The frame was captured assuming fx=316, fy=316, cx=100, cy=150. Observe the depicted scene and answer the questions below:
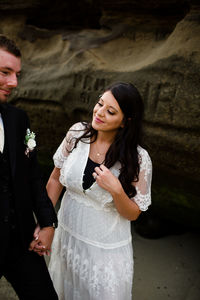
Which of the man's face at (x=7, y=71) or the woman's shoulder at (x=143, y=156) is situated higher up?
the man's face at (x=7, y=71)

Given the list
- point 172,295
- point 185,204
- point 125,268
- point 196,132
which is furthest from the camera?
point 185,204

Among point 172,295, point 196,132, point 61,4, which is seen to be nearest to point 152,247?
point 172,295

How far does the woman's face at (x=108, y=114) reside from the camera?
1.97 m

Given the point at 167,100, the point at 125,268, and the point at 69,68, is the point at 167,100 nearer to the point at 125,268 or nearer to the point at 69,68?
the point at 69,68

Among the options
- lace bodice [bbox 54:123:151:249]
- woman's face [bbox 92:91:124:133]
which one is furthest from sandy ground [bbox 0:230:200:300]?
woman's face [bbox 92:91:124:133]

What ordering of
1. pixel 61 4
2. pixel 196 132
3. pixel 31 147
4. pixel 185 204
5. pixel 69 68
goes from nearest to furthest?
pixel 31 147 → pixel 196 132 → pixel 185 204 → pixel 69 68 → pixel 61 4

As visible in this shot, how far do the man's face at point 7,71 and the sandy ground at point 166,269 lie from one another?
1.96 metres

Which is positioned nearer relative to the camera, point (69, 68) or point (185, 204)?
point (185, 204)

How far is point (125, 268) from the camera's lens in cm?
204

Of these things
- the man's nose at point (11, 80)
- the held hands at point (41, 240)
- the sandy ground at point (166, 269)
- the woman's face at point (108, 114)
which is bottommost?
the sandy ground at point (166, 269)

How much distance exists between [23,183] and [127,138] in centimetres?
71

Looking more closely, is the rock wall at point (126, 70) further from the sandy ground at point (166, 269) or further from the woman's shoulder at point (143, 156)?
the woman's shoulder at point (143, 156)

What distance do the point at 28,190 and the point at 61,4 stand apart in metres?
3.39

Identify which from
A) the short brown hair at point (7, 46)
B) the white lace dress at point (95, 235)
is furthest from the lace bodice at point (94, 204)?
the short brown hair at point (7, 46)
